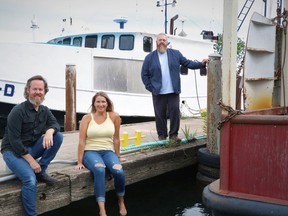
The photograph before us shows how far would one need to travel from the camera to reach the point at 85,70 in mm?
10469

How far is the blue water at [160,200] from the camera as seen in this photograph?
5234 mm

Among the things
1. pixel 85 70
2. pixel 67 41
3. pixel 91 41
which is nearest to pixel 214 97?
pixel 85 70

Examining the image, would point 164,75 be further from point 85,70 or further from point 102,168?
point 85,70

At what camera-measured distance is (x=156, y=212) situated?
5266 millimetres

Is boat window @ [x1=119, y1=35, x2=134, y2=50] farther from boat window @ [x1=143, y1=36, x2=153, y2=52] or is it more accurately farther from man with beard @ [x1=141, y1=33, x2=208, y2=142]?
man with beard @ [x1=141, y1=33, x2=208, y2=142]

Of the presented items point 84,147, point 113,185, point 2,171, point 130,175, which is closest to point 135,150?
point 130,175

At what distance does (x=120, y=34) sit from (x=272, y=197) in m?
8.59

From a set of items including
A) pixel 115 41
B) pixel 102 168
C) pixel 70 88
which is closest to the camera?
pixel 102 168

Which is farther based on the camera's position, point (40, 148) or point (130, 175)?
point (130, 175)

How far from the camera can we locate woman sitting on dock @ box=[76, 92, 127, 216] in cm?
441

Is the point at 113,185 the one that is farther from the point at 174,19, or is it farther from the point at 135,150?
the point at 174,19

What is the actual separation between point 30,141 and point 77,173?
0.74 m

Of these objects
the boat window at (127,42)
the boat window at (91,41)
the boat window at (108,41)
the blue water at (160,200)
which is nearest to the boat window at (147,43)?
the boat window at (127,42)

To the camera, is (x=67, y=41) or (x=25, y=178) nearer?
(x=25, y=178)
